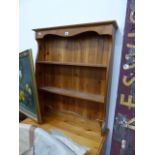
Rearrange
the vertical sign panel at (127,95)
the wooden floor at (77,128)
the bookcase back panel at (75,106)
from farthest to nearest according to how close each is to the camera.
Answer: the bookcase back panel at (75,106), the wooden floor at (77,128), the vertical sign panel at (127,95)

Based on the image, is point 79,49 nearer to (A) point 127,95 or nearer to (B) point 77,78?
(B) point 77,78

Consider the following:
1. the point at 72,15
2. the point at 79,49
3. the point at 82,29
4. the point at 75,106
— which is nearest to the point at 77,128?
the point at 75,106

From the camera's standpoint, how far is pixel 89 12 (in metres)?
1.25

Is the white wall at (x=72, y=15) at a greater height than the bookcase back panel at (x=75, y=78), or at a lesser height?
greater

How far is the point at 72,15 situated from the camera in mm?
1347

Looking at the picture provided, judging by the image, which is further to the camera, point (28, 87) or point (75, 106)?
point (75, 106)

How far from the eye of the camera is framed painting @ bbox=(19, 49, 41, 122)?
1.20 metres

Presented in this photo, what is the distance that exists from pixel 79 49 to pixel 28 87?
0.64 meters

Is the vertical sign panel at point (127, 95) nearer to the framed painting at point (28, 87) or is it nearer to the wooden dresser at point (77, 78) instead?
the wooden dresser at point (77, 78)

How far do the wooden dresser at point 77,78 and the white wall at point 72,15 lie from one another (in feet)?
0.34

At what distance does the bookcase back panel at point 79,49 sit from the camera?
4.01ft

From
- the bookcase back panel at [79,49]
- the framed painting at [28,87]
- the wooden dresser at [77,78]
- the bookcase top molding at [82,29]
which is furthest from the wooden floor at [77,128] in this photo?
the bookcase top molding at [82,29]

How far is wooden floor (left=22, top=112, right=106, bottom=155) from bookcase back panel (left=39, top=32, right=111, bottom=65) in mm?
631
